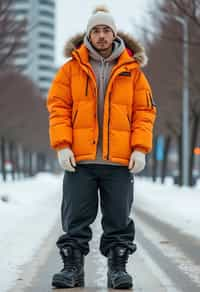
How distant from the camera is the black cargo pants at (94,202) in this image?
19.3 ft

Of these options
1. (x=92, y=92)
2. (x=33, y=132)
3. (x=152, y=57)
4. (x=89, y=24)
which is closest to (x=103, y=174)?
(x=92, y=92)

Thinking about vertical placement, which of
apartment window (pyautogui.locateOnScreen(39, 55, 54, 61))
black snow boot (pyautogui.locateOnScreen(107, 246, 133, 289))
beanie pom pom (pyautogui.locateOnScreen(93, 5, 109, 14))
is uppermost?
apartment window (pyautogui.locateOnScreen(39, 55, 54, 61))

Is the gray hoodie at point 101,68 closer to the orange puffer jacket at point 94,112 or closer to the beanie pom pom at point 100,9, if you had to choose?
the orange puffer jacket at point 94,112

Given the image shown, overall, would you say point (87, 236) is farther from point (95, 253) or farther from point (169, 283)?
point (95, 253)

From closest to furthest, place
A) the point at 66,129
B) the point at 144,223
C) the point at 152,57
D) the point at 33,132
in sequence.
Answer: the point at 66,129
the point at 144,223
the point at 152,57
the point at 33,132

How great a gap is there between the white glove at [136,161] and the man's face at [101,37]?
85 cm

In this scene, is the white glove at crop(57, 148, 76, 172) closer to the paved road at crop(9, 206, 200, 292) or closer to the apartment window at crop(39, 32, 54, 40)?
the paved road at crop(9, 206, 200, 292)

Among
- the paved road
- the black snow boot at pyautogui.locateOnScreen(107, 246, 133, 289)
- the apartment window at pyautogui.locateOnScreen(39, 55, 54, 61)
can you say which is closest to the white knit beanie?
the black snow boot at pyautogui.locateOnScreen(107, 246, 133, 289)

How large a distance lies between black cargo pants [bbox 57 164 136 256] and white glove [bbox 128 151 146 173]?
133mm

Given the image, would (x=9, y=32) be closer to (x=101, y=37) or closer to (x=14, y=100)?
(x=101, y=37)

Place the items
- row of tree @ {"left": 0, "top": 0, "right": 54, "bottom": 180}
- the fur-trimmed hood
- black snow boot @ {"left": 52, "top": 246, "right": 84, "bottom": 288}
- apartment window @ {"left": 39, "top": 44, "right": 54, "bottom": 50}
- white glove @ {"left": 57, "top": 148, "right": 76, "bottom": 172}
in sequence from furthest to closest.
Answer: apartment window @ {"left": 39, "top": 44, "right": 54, "bottom": 50} < row of tree @ {"left": 0, "top": 0, "right": 54, "bottom": 180} < the fur-trimmed hood < black snow boot @ {"left": 52, "top": 246, "right": 84, "bottom": 288} < white glove @ {"left": 57, "top": 148, "right": 76, "bottom": 172}

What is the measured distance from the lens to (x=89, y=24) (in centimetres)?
597

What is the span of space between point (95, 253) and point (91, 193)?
346cm

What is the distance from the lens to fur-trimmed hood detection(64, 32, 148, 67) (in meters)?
6.05
